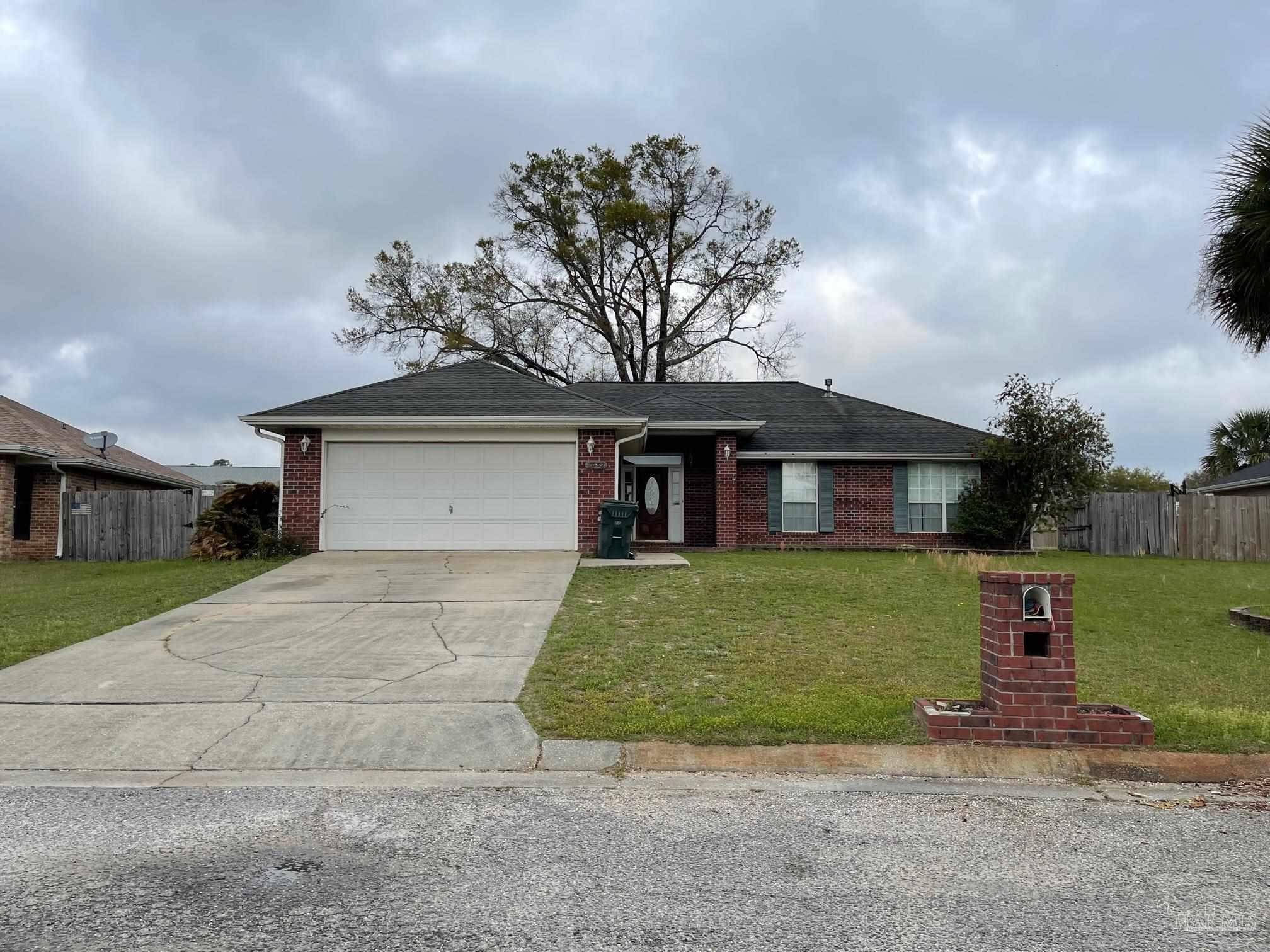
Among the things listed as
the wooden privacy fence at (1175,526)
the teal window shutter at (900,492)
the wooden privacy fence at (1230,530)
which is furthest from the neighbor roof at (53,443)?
the wooden privacy fence at (1230,530)

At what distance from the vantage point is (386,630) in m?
8.89

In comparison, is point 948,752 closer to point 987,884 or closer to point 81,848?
point 987,884

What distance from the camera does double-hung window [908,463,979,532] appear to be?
20000 millimetres

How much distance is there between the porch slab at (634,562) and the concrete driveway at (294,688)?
2.39 meters

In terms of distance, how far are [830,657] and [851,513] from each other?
12.8 metres

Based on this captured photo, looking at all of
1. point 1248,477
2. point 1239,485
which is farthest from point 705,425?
point 1248,477

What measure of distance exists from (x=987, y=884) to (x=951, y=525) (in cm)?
1726

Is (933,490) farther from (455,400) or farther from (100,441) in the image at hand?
(100,441)

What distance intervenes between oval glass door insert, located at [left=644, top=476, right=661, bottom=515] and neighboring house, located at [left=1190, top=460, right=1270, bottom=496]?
16520 mm

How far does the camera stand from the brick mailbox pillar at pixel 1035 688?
5.33 m

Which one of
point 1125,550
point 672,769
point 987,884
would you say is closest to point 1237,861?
point 987,884

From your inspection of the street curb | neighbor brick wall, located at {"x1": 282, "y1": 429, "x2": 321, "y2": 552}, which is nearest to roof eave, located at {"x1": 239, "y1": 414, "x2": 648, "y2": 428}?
neighbor brick wall, located at {"x1": 282, "y1": 429, "x2": 321, "y2": 552}

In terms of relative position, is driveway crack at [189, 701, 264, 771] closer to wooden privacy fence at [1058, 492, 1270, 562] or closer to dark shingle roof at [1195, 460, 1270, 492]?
wooden privacy fence at [1058, 492, 1270, 562]

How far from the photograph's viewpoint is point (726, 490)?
19109mm
